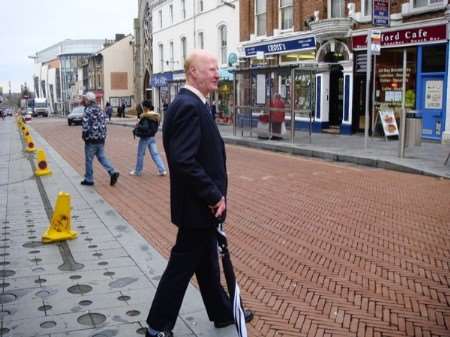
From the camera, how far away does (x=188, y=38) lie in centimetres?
3538

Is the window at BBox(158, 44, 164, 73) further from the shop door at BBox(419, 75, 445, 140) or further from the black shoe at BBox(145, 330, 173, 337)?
the black shoe at BBox(145, 330, 173, 337)

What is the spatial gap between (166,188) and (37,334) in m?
6.29

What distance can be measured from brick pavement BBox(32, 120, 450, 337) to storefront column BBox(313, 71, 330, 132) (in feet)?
34.0

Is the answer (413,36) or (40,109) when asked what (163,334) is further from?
(40,109)

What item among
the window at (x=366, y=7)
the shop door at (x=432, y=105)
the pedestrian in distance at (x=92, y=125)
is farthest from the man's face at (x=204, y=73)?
the window at (x=366, y=7)

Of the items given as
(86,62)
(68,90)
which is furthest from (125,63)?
(68,90)

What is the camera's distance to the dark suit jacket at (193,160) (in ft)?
10.8

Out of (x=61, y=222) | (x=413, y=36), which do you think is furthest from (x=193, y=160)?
(x=413, y=36)

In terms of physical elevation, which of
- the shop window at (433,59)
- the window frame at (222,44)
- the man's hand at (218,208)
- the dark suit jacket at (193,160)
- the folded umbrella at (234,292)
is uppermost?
the window frame at (222,44)

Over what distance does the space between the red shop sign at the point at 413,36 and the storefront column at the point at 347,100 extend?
1182 millimetres

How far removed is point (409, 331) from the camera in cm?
402

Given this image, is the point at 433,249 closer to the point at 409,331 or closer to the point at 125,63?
the point at 409,331

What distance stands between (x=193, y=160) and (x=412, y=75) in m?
16.1

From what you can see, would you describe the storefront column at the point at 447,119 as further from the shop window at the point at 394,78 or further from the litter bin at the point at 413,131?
the litter bin at the point at 413,131
